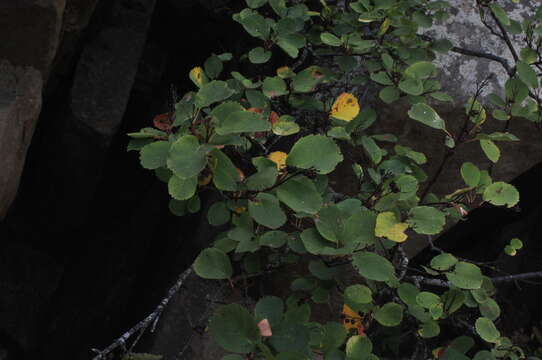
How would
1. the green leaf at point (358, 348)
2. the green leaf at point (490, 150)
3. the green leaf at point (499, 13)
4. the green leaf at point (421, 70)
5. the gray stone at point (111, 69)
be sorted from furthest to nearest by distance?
the gray stone at point (111, 69)
the green leaf at point (499, 13)
the green leaf at point (421, 70)
the green leaf at point (490, 150)
the green leaf at point (358, 348)

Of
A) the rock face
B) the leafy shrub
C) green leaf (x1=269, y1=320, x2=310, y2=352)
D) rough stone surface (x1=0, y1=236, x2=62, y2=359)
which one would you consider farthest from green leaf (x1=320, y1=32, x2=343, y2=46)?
rough stone surface (x1=0, y1=236, x2=62, y2=359)

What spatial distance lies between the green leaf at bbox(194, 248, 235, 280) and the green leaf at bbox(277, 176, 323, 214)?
8.5 inches

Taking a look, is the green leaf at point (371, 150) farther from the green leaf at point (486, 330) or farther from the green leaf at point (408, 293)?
the green leaf at point (486, 330)

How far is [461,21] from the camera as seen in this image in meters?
1.75

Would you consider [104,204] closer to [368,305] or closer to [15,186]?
[15,186]

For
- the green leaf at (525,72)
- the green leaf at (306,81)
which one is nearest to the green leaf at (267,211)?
the green leaf at (306,81)

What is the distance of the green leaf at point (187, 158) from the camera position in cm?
92

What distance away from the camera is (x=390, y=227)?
3.46 ft

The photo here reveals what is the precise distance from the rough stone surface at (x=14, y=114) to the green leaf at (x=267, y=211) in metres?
0.69

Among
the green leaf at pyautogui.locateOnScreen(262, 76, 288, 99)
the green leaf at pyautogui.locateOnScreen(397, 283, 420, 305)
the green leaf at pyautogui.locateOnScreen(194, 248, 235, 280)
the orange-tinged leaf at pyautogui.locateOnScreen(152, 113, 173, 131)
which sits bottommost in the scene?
the green leaf at pyautogui.locateOnScreen(194, 248, 235, 280)

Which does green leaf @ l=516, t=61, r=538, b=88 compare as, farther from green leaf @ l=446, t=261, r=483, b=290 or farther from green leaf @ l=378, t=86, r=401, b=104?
green leaf @ l=446, t=261, r=483, b=290

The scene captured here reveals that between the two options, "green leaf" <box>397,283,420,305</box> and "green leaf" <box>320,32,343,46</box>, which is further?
"green leaf" <box>320,32,343,46</box>

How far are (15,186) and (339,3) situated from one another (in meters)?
1.10

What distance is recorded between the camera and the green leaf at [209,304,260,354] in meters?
0.93
